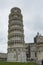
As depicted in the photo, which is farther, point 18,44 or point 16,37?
point 16,37

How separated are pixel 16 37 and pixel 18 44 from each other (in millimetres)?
2958

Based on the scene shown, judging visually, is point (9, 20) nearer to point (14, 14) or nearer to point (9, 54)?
point (14, 14)

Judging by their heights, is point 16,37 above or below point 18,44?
above

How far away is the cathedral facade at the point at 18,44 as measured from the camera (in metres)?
63.6

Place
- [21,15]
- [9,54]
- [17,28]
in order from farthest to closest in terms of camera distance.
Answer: [21,15] → [17,28] → [9,54]

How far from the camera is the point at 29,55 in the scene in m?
73.8

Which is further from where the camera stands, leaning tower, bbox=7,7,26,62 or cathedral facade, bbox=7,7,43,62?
cathedral facade, bbox=7,7,43,62

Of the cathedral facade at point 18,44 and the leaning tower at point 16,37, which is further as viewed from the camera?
the cathedral facade at point 18,44

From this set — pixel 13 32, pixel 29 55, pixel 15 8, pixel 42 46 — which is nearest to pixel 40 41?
pixel 42 46

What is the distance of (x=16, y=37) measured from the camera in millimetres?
66000

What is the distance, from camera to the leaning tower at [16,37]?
63406 mm

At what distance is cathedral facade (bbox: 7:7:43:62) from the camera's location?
63562 millimetres

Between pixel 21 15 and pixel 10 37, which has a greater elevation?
pixel 21 15

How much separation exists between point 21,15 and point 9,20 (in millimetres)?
5591
